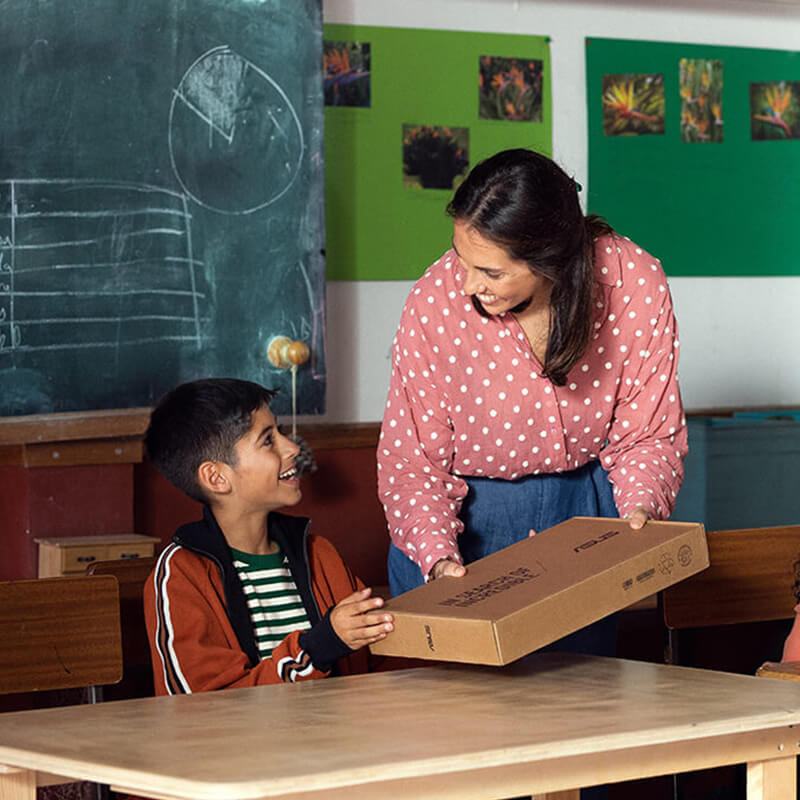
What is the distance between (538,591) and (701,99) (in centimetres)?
263

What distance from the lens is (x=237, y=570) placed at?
Result: 6.72ft

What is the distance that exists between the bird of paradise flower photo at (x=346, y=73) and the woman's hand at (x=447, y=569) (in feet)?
5.94

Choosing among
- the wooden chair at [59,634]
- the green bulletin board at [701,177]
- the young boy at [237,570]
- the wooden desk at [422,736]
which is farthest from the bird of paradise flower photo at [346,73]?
the wooden desk at [422,736]

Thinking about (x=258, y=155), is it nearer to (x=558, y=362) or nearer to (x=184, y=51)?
(x=184, y=51)

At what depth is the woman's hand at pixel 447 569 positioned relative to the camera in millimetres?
1664

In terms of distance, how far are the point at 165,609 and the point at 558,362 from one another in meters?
0.63

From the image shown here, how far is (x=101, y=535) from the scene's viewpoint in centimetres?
300

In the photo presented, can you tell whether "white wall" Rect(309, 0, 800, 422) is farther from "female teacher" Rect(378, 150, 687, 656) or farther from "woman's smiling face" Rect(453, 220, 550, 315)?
"woman's smiling face" Rect(453, 220, 550, 315)

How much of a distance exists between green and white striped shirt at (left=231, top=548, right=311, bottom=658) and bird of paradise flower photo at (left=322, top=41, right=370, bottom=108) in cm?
158

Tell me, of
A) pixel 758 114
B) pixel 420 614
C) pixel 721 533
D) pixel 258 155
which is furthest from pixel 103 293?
pixel 758 114

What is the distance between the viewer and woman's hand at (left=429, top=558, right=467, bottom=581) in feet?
5.46

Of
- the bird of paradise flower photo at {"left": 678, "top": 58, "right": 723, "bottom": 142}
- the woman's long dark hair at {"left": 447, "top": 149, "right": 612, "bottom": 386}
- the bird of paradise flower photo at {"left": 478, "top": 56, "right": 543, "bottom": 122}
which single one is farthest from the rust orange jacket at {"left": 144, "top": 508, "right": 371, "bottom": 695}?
the bird of paradise flower photo at {"left": 678, "top": 58, "right": 723, "bottom": 142}

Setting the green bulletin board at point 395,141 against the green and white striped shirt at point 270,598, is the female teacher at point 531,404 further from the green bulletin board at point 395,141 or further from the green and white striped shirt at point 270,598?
the green bulletin board at point 395,141

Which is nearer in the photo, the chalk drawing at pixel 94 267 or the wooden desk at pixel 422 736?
the wooden desk at pixel 422 736
